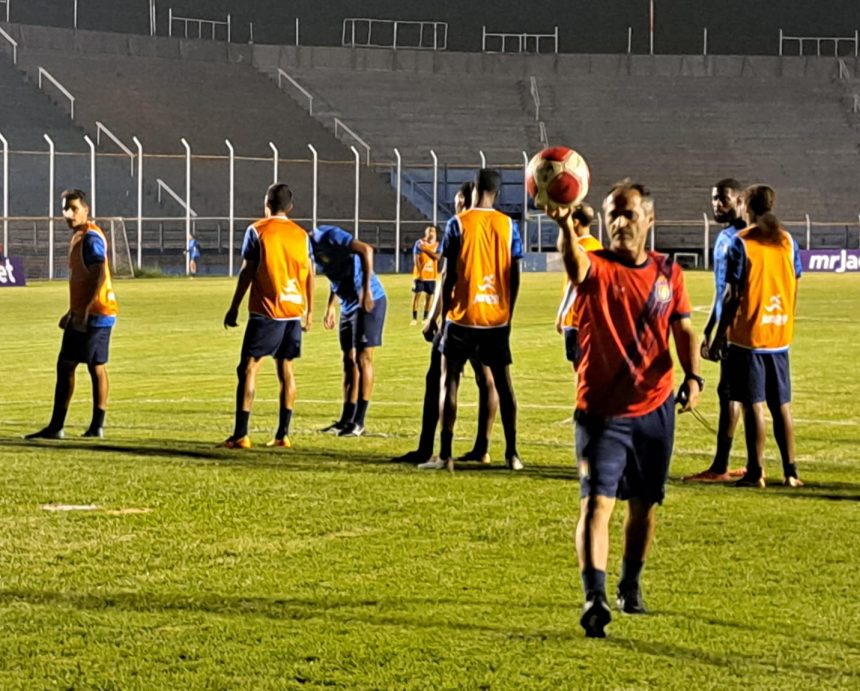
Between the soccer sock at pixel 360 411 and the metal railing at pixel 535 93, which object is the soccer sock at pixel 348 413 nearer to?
the soccer sock at pixel 360 411

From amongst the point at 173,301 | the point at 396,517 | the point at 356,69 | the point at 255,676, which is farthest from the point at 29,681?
the point at 356,69

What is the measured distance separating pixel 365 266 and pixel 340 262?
0.50 m

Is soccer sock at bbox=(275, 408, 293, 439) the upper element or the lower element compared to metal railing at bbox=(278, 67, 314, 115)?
lower

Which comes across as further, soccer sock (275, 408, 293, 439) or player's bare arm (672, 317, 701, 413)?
soccer sock (275, 408, 293, 439)

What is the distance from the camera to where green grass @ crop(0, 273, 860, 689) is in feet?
20.7

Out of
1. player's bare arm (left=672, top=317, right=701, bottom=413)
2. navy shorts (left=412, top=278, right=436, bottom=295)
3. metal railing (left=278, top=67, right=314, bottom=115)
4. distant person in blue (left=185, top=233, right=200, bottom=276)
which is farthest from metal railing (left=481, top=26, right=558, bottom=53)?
player's bare arm (left=672, top=317, right=701, bottom=413)

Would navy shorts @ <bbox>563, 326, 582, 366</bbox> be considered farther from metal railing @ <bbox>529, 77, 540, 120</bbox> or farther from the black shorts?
metal railing @ <bbox>529, 77, 540, 120</bbox>

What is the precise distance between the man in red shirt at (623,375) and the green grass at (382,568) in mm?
515

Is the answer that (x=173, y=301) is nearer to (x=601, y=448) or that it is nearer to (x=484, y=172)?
(x=484, y=172)

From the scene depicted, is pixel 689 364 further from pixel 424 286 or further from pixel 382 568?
pixel 424 286

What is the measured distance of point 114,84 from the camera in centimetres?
7250

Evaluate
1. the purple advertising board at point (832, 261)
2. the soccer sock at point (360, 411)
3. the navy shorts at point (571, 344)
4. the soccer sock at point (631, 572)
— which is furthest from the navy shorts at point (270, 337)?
the purple advertising board at point (832, 261)

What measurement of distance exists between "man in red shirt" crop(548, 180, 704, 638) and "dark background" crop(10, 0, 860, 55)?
76892 mm

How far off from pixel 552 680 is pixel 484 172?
19.8 feet
